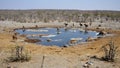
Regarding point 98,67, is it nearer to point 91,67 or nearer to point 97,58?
point 91,67

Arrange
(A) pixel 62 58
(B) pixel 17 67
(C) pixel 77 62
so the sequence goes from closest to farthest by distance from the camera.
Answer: (B) pixel 17 67, (C) pixel 77 62, (A) pixel 62 58

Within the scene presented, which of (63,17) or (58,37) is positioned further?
(63,17)

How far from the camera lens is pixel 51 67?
1048 centimetres

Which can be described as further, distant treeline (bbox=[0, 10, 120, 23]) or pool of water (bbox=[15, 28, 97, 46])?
distant treeline (bbox=[0, 10, 120, 23])

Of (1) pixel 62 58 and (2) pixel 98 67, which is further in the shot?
(1) pixel 62 58

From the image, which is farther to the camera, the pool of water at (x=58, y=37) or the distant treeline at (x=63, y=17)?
the distant treeline at (x=63, y=17)

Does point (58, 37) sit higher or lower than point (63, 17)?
lower

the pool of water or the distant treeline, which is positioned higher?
the distant treeline

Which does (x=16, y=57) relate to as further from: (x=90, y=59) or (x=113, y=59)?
(x=113, y=59)

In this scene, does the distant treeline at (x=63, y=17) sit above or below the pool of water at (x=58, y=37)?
above

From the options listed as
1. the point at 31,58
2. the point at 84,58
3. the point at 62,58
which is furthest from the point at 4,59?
the point at 84,58

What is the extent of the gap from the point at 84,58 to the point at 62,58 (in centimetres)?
119

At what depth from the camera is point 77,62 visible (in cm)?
1134

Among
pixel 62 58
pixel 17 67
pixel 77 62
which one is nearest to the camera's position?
pixel 17 67
